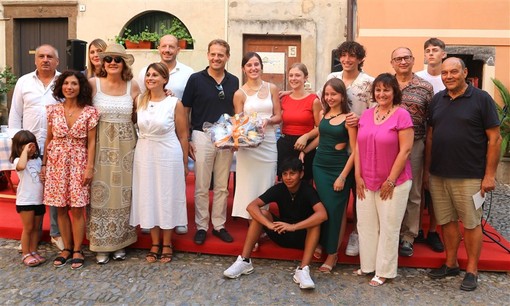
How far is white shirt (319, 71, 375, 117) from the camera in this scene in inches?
168

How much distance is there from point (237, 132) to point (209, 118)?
0.51 metres

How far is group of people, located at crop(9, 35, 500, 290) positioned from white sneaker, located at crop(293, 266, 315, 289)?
11mm

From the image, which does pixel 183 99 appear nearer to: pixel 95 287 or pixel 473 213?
pixel 95 287

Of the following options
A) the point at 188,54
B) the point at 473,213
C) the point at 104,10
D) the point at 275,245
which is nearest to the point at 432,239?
the point at 473,213

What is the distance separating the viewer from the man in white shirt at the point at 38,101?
460 cm

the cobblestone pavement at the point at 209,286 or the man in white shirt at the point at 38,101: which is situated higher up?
the man in white shirt at the point at 38,101

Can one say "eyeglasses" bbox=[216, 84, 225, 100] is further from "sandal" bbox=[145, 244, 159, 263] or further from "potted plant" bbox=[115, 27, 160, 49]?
"potted plant" bbox=[115, 27, 160, 49]

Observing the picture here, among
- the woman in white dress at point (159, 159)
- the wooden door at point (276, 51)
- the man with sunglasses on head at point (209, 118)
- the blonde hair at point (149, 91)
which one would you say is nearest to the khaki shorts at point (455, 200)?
the man with sunglasses on head at point (209, 118)

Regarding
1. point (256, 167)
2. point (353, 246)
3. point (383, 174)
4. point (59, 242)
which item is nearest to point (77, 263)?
point (59, 242)

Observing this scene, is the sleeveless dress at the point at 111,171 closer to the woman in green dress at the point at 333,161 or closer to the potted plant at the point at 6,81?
the woman in green dress at the point at 333,161

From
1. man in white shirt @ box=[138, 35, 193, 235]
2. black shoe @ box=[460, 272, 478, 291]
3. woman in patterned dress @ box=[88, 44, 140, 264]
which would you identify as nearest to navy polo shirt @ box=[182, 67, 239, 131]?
man in white shirt @ box=[138, 35, 193, 235]

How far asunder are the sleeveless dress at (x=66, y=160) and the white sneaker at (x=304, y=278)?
189cm

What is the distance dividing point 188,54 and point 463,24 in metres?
5.67

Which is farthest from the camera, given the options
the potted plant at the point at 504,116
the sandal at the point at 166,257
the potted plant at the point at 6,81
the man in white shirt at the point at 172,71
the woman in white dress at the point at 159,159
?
the potted plant at the point at 6,81
